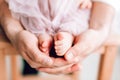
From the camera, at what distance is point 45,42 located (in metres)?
0.52

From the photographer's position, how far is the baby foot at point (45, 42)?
512mm

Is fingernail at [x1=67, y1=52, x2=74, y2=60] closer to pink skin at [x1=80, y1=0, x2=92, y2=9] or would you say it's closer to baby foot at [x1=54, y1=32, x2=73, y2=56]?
baby foot at [x1=54, y1=32, x2=73, y2=56]

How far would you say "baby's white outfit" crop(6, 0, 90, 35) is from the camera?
1.96 feet

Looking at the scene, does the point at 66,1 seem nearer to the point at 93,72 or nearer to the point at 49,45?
the point at 49,45

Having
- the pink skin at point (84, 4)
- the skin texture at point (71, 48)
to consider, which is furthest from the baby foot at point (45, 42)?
the pink skin at point (84, 4)

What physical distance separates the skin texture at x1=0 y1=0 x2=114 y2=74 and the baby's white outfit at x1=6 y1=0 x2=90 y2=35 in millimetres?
25

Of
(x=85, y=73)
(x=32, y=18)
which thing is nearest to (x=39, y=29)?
(x=32, y=18)

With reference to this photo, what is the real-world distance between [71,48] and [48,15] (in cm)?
14

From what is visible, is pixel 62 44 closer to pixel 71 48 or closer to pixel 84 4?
pixel 71 48

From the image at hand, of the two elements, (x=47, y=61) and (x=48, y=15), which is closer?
(x=47, y=61)

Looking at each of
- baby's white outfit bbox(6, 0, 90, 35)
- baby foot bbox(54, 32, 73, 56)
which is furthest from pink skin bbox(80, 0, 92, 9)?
baby foot bbox(54, 32, 73, 56)

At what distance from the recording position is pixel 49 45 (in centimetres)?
53

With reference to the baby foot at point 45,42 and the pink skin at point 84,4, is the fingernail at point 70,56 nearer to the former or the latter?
the baby foot at point 45,42

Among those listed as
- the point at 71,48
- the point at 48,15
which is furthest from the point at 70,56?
the point at 48,15
